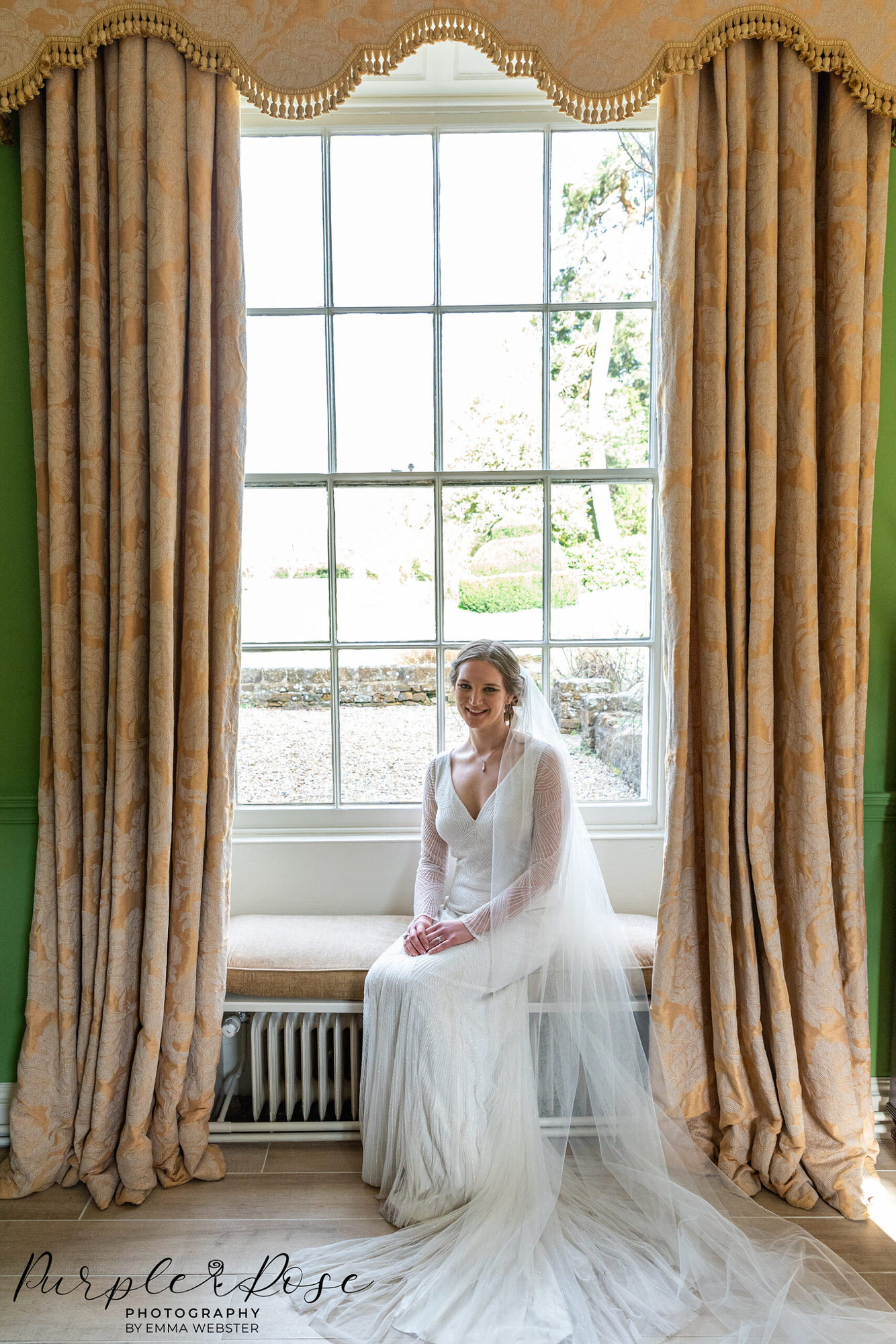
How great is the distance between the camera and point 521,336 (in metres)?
2.68

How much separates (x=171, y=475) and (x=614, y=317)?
55.4 inches

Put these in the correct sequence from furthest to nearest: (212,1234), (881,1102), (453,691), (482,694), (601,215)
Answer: (453,691) < (601,215) < (881,1102) < (482,694) < (212,1234)

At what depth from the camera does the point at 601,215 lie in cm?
263

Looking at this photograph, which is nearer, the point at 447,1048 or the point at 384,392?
the point at 447,1048

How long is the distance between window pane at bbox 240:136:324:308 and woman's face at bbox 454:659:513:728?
125 cm

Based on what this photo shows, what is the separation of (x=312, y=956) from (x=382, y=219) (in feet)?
7.01

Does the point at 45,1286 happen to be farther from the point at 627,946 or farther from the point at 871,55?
the point at 871,55

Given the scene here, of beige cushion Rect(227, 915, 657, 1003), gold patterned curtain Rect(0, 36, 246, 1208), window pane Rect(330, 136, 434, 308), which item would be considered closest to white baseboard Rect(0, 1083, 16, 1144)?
gold patterned curtain Rect(0, 36, 246, 1208)

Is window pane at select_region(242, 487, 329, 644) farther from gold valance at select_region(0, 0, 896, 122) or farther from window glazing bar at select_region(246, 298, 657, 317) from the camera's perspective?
gold valance at select_region(0, 0, 896, 122)

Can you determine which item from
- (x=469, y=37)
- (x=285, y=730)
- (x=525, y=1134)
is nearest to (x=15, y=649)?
(x=285, y=730)

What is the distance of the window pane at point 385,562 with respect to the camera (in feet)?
8.87

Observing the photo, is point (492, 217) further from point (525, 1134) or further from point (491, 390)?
point (525, 1134)

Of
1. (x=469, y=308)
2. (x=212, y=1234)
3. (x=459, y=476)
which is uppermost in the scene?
(x=469, y=308)

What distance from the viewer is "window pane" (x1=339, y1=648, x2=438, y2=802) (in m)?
2.73
